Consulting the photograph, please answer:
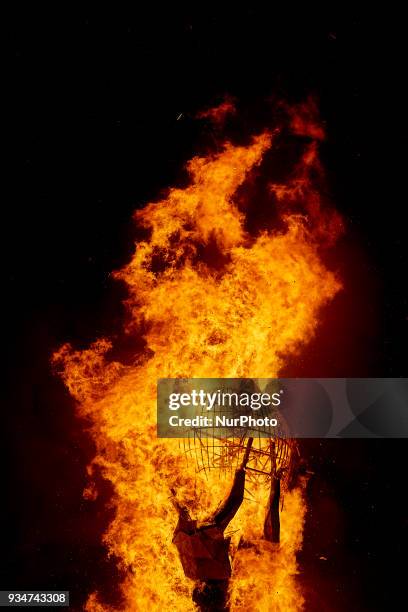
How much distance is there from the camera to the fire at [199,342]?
531 cm

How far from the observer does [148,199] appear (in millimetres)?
6012

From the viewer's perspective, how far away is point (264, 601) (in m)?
5.32

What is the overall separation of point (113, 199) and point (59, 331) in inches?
82.4

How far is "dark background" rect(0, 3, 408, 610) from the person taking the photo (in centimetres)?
589

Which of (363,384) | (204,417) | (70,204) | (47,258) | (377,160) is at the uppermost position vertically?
(377,160)

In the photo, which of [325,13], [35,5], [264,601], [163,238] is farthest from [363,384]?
[35,5]

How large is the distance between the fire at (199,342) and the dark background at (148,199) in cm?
32

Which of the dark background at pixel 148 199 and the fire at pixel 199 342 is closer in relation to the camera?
the fire at pixel 199 342

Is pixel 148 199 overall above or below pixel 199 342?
above

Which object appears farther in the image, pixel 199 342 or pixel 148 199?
pixel 148 199

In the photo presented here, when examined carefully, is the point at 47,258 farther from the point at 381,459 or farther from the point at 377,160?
the point at 381,459

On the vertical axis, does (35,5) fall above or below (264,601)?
above

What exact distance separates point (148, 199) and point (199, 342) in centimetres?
223

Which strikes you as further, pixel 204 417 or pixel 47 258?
pixel 47 258
